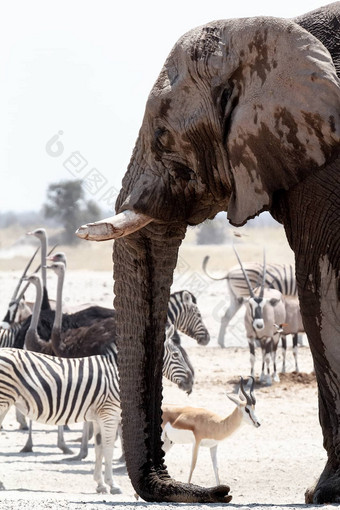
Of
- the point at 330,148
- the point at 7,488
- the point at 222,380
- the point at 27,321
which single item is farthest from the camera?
the point at 222,380

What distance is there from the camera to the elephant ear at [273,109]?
15.2ft

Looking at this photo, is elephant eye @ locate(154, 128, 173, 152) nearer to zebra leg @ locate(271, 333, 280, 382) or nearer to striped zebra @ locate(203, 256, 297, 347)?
zebra leg @ locate(271, 333, 280, 382)

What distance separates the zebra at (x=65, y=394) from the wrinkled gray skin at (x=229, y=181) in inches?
169

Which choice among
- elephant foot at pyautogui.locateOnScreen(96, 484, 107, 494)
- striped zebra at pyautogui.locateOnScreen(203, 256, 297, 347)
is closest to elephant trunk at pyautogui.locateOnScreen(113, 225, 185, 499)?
elephant foot at pyautogui.locateOnScreen(96, 484, 107, 494)

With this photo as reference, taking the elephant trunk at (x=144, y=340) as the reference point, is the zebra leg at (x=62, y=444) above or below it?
below

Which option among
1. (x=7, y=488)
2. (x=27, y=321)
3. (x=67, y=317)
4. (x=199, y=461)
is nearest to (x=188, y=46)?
(x=7, y=488)

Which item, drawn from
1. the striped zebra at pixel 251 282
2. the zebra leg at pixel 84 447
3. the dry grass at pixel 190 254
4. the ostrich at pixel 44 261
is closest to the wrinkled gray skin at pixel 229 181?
the zebra leg at pixel 84 447

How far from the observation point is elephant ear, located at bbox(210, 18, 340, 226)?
4641 millimetres

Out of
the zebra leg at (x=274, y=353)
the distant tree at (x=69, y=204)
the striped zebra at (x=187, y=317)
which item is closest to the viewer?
the striped zebra at (x=187, y=317)

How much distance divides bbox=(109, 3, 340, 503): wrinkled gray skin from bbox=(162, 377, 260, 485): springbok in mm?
4474

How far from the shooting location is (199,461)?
10.8 meters

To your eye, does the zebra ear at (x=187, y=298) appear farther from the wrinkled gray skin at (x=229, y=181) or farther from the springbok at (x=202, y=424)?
the wrinkled gray skin at (x=229, y=181)

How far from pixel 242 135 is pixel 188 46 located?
496mm

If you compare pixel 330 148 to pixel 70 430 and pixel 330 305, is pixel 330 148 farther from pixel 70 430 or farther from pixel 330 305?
pixel 70 430
